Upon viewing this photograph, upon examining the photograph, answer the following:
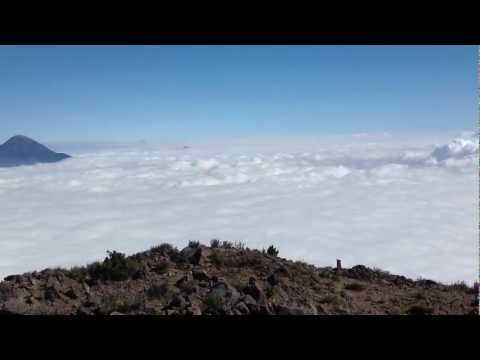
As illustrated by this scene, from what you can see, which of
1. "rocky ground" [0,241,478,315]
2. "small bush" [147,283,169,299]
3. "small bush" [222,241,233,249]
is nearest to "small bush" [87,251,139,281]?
"rocky ground" [0,241,478,315]

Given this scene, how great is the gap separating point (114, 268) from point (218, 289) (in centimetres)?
267

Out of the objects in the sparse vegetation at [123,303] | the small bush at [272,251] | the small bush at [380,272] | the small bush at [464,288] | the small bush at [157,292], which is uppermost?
the small bush at [272,251]

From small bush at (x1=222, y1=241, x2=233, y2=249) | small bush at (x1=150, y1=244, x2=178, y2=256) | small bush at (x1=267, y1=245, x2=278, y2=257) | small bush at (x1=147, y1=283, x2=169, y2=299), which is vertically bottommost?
small bush at (x1=147, y1=283, x2=169, y2=299)

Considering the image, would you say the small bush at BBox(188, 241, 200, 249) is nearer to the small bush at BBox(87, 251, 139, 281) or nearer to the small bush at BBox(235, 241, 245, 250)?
the small bush at BBox(235, 241, 245, 250)

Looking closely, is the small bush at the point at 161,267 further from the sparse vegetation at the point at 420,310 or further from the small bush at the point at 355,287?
the sparse vegetation at the point at 420,310

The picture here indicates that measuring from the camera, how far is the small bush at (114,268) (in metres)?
8.13

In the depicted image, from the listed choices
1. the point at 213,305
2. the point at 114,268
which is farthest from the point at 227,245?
the point at 213,305

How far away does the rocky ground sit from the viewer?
20.8 feet

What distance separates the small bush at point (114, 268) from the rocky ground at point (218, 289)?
0.06 feet

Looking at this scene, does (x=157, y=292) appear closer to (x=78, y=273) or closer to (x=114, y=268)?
(x=114, y=268)

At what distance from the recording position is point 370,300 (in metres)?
7.70

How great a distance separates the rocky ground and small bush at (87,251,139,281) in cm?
2

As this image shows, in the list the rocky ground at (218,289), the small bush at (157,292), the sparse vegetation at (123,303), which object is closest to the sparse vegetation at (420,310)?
the rocky ground at (218,289)
